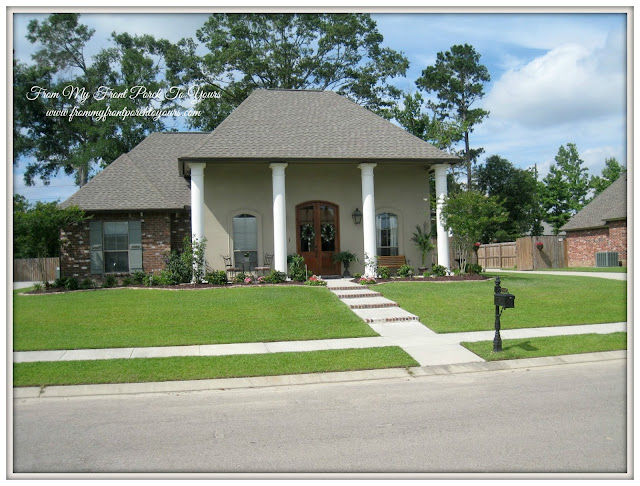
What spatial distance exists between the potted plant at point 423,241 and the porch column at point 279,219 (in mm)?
5386

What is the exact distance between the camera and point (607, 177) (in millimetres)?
57531

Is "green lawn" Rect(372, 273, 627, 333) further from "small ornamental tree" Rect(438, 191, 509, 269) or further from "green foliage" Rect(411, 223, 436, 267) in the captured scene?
"green foliage" Rect(411, 223, 436, 267)

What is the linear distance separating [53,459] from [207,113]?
30209mm

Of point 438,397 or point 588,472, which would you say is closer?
point 588,472

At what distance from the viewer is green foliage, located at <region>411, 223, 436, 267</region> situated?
20.4 meters

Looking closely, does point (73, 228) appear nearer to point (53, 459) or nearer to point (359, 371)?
point (359, 371)

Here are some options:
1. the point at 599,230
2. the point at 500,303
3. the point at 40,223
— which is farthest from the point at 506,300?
the point at 599,230

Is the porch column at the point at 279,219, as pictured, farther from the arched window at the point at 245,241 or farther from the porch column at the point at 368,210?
the porch column at the point at 368,210

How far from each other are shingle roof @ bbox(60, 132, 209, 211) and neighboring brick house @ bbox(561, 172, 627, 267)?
2373 centimetres

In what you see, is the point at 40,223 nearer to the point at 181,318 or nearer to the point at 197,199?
the point at 197,199

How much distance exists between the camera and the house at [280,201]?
62.7 ft

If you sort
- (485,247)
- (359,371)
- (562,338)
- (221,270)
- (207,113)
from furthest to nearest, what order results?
(485,247) → (207,113) → (221,270) → (562,338) → (359,371)

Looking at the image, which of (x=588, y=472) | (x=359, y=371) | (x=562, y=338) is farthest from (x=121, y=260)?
(x=588, y=472)

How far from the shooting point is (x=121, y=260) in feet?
65.9
